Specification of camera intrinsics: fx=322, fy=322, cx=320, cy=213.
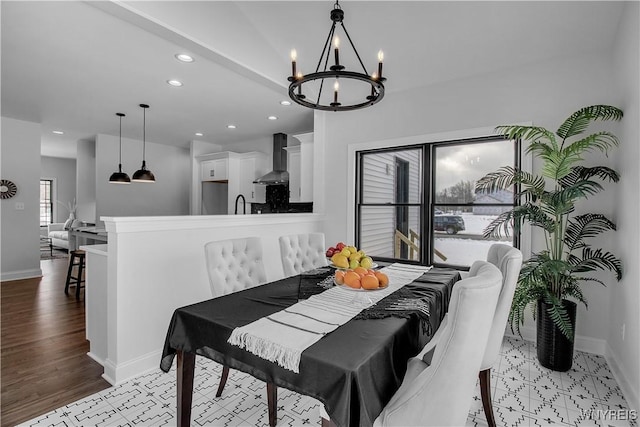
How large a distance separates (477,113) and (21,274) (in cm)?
740

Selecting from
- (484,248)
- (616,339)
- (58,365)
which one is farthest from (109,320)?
(616,339)

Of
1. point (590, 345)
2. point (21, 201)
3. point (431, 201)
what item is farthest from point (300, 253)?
point (21, 201)

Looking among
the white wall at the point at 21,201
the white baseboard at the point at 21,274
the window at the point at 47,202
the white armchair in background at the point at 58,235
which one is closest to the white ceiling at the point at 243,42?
the white wall at the point at 21,201

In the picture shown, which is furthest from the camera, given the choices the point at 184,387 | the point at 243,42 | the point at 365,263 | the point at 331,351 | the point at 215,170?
the point at 215,170

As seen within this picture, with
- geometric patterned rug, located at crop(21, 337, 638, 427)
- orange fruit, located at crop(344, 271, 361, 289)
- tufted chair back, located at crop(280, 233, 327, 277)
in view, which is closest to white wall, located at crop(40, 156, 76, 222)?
geometric patterned rug, located at crop(21, 337, 638, 427)

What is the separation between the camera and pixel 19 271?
5516mm

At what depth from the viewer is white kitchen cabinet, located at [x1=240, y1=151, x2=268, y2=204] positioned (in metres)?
6.48

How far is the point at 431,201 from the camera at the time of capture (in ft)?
12.2

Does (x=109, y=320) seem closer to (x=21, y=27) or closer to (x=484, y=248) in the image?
(x=21, y=27)

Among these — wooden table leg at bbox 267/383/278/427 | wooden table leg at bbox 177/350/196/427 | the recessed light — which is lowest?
wooden table leg at bbox 267/383/278/427

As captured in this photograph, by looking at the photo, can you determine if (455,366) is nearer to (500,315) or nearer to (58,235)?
(500,315)

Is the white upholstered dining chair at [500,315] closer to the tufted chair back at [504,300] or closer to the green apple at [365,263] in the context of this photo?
the tufted chair back at [504,300]

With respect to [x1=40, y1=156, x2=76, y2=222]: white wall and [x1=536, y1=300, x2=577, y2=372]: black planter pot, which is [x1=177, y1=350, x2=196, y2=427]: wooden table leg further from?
[x1=40, y1=156, x2=76, y2=222]: white wall

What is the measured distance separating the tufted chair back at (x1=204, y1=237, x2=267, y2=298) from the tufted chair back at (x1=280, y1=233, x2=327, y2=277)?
1.09 ft
